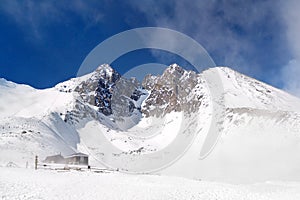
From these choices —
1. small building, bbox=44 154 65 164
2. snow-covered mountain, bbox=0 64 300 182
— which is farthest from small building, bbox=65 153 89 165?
A: snow-covered mountain, bbox=0 64 300 182

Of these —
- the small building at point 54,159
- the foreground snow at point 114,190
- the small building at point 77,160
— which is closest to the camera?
the foreground snow at point 114,190

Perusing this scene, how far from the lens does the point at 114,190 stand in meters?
24.5

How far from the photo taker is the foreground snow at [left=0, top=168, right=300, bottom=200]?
2219cm

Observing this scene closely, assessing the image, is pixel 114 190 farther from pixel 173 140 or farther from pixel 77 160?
pixel 173 140

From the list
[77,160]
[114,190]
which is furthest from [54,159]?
[114,190]

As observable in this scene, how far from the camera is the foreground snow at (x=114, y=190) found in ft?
72.8

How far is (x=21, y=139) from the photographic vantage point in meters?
73.7

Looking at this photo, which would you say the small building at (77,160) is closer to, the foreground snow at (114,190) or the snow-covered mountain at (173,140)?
the snow-covered mountain at (173,140)

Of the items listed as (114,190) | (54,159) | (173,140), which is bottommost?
(114,190)

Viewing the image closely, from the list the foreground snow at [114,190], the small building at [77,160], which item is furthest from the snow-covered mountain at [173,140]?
the foreground snow at [114,190]

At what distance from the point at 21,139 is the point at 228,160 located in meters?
82.7

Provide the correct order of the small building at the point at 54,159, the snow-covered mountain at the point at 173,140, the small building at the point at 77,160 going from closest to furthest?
the small building at the point at 54,159
the small building at the point at 77,160
the snow-covered mountain at the point at 173,140

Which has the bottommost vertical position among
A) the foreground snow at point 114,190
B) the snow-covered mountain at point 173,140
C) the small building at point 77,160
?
the foreground snow at point 114,190

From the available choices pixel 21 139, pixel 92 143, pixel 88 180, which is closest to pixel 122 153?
pixel 92 143
